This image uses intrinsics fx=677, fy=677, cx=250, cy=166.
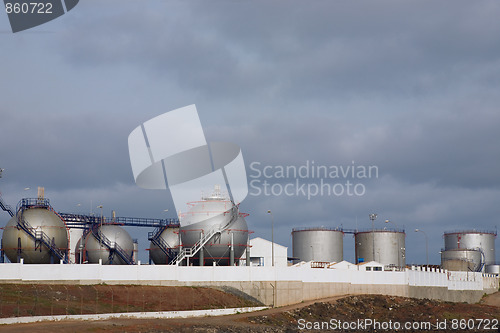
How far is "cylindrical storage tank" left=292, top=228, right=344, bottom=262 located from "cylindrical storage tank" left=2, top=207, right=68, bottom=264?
162 ft

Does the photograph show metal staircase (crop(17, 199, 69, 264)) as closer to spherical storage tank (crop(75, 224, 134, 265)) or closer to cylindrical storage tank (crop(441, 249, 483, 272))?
spherical storage tank (crop(75, 224, 134, 265))

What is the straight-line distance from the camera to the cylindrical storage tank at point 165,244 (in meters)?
89.7

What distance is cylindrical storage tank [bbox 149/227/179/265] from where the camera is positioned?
8969 cm

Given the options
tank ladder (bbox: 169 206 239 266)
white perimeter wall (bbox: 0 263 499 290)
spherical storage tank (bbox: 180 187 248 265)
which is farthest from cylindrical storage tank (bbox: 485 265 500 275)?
tank ladder (bbox: 169 206 239 266)

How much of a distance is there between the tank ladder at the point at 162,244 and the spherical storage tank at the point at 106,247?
351 cm

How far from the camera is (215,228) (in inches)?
3201

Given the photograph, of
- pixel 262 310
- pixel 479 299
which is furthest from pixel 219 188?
pixel 479 299

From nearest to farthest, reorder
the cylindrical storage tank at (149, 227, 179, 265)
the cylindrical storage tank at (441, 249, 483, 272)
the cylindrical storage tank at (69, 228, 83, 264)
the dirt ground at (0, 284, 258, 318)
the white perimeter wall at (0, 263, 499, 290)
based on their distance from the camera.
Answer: the dirt ground at (0, 284, 258, 318) → the white perimeter wall at (0, 263, 499, 290) → the cylindrical storage tank at (149, 227, 179, 265) → the cylindrical storage tank at (69, 228, 83, 264) → the cylindrical storage tank at (441, 249, 483, 272)

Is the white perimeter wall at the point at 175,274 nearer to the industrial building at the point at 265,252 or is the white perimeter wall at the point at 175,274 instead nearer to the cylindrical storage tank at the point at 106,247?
the cylindrical storage tank at the point at 106,247

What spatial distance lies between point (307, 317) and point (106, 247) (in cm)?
2917

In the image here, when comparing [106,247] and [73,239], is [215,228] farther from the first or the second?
[73,239]

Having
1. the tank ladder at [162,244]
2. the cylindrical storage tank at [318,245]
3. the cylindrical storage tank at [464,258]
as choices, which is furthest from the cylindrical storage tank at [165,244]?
the cylindrical storage tank at [464,258]

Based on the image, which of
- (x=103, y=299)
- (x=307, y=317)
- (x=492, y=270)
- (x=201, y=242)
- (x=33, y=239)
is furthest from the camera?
(x=492, y=270)

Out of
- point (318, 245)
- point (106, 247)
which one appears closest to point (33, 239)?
point (106, 247)
